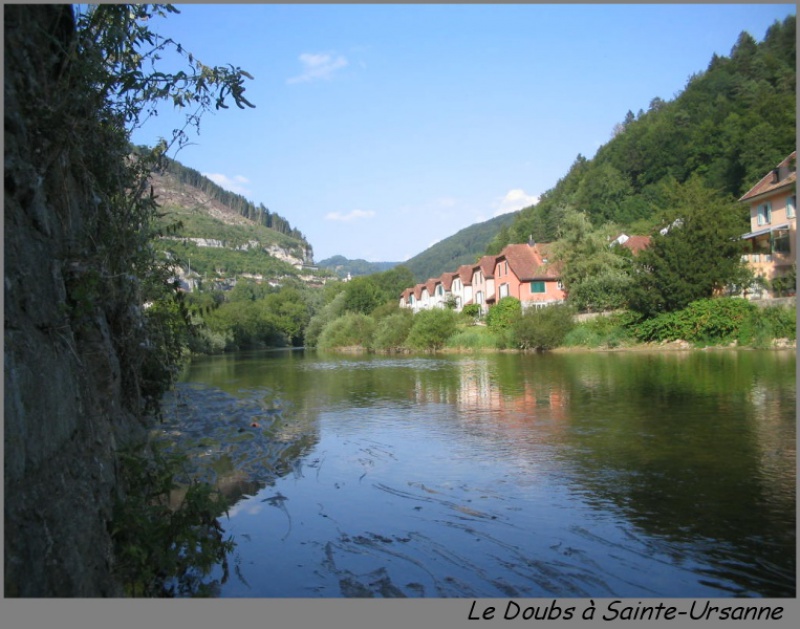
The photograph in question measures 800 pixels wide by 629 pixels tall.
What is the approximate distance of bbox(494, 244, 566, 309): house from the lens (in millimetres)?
61156

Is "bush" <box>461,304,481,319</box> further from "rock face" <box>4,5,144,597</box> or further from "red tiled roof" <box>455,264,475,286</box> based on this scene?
"rock face" <box>4,5,144,597</box>

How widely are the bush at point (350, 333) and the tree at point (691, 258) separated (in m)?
33.4

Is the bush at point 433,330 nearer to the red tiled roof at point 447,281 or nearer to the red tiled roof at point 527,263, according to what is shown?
the red tiled roof at point 527,263

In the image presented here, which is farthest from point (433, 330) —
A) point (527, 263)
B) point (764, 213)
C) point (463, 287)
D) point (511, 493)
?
point (511, 493)

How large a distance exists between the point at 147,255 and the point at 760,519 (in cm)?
730

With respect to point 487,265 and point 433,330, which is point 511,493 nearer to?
point 433,330

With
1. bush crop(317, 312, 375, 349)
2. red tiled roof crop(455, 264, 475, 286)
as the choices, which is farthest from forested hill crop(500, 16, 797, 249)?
bush crop(317, 312, 375, 349)

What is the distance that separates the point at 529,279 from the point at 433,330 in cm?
1145

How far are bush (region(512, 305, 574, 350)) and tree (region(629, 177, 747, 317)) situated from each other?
18.5ft

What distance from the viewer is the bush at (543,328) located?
4512cm

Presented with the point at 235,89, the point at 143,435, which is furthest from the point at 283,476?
the point at 235,89

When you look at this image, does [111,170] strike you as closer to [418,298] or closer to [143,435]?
[143,435]

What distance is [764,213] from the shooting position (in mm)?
43688

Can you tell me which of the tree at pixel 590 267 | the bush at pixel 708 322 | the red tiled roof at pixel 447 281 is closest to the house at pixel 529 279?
the tree at pixel 590 267
